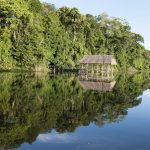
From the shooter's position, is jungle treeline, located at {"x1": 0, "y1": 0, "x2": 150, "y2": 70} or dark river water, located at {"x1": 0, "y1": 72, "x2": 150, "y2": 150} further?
jungle treeline, located at {"x1": 0, "y1": 0, "x2": 150, "y2": 70}

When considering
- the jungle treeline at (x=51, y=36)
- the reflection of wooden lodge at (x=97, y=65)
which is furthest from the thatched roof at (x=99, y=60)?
the jungle treeline at (x=51, y=36)

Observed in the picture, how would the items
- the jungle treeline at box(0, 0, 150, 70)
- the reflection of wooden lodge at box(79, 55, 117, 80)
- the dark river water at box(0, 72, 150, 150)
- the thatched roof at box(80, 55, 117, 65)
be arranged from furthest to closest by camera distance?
the reflection of wooden lodge at box(79, 55, 117, 80), the thatched roof at box(80, 55, 117, 65), the jungle treeline at box(0, 0, 150, 70), the dark river water at box(0, 72, 150, 150)

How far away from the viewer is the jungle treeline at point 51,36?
7075 centimetres

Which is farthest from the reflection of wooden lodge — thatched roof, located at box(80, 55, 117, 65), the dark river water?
the dark river water

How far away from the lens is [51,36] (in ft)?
265

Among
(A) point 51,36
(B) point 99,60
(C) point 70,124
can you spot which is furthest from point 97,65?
(C) point 70,124

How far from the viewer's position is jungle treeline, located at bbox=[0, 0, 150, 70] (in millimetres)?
70750

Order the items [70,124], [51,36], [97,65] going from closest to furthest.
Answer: [70,124], [97,65], [51,36]

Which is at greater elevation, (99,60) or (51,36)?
(51,36)

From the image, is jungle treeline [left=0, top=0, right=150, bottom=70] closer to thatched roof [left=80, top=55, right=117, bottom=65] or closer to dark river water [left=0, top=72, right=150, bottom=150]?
thatched roof [left=80, top=55, right=117, bottom=65]

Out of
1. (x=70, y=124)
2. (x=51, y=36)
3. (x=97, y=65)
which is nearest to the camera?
(x=70, y=124)

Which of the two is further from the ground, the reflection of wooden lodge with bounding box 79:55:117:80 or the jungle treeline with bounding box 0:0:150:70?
the jungle treeline with bounding box 0:0:150:70

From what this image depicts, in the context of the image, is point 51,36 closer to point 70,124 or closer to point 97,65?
point 97,65

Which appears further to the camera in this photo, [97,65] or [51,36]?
[51,36]
